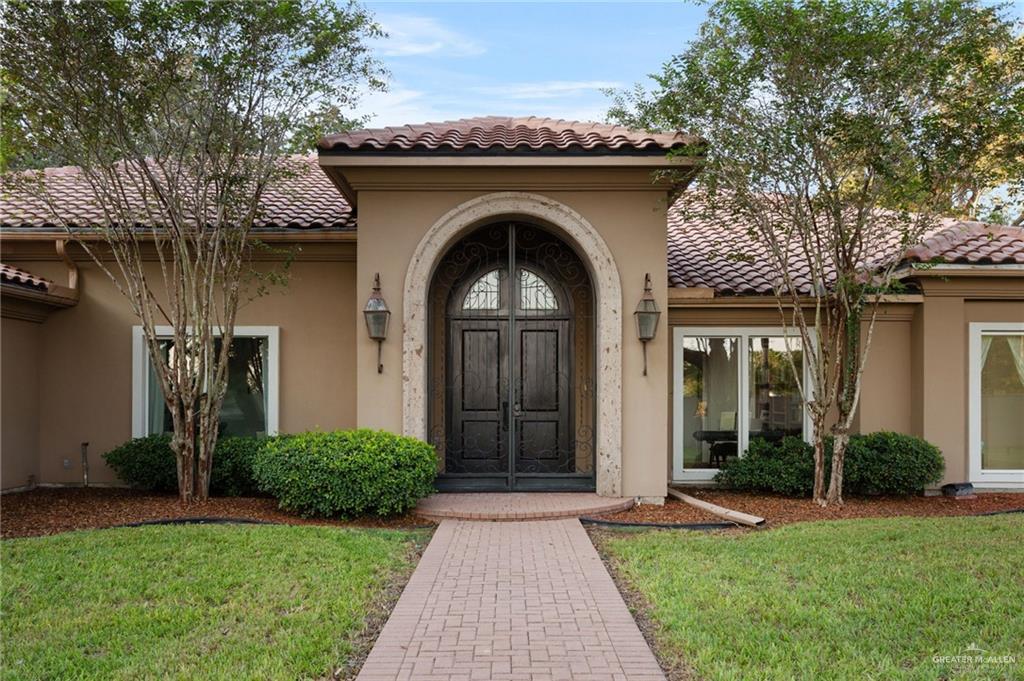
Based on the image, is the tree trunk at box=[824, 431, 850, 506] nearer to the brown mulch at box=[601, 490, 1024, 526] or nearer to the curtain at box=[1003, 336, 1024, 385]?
the brown mulch at box=[601, 490, 1024, 526]

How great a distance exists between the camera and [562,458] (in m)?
10.9

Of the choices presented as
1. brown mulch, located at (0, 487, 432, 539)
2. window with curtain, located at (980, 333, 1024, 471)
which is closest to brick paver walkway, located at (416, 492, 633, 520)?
brown mulch, located at (0, 487, 432, 539)

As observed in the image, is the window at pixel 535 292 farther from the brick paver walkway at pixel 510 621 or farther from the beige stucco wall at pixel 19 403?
the beige stucco wall at pixel 19 403

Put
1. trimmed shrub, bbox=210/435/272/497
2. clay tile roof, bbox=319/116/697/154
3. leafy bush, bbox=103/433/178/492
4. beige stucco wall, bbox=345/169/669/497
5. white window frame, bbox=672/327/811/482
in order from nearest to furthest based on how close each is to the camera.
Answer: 1. clay tile roof, bbox=319/116/697/154
2. beige stucco wall, bbox=345/169/669/497
3. trimmed shrub, bbox=210/435/272/497
4. leafy bush, bbox=103/433/178/492
5. white window frame, bbox=672/327/811/482

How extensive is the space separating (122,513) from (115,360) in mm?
3050

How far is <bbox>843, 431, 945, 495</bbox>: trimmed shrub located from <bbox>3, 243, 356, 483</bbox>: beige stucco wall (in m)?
7.14

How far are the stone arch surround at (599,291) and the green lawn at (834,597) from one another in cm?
166

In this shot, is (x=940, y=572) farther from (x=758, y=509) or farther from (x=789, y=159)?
(x=789, y=159)

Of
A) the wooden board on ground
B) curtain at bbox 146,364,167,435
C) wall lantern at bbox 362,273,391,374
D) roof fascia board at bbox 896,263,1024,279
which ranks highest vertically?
roof fascia board at bbox 896,263,1024,279

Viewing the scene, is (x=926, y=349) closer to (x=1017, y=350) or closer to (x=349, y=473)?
(x=1017, y=350)

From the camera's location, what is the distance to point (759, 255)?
480 inches

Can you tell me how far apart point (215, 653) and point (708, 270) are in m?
9.29

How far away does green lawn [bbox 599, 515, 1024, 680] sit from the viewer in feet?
15.4

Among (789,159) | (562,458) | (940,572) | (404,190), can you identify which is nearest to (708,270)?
(789,159)
